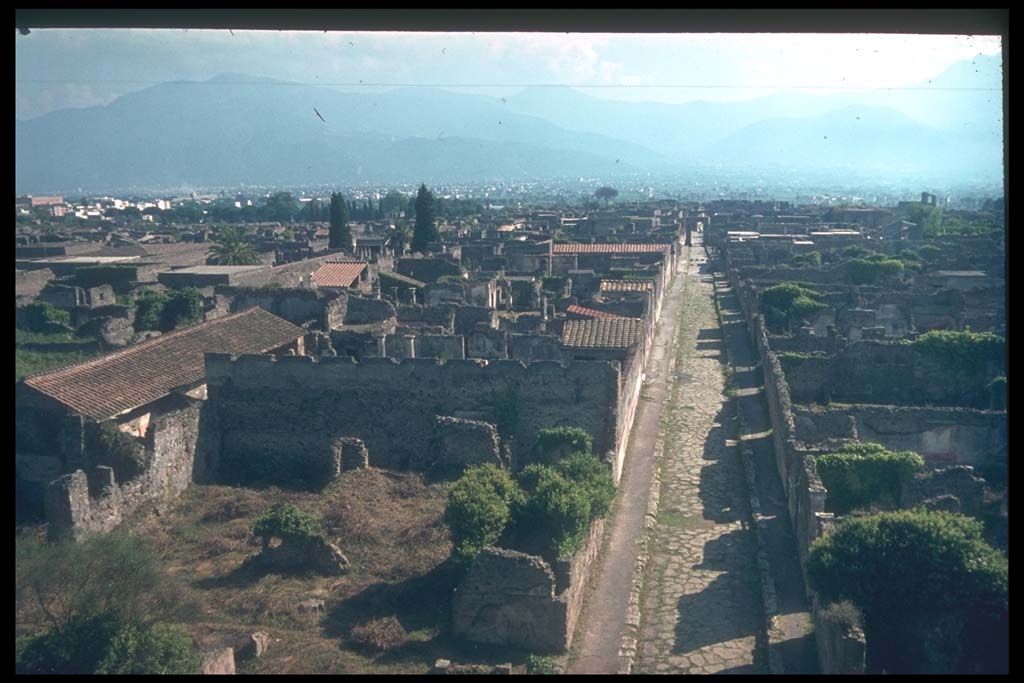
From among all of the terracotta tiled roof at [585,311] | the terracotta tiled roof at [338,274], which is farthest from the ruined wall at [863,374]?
the terracotta tiled roof at [338,274]

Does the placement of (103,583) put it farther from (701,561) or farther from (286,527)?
(701,561)

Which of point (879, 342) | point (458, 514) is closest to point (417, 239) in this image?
point (879, 342)

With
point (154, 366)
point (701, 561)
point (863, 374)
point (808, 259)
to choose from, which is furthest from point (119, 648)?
point (808, 259)

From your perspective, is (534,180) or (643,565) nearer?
(643,565)

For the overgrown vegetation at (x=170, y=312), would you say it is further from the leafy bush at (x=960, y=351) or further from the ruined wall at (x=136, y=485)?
the leafy bush at (x=960, y=351)

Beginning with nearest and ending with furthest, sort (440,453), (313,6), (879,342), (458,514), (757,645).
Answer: (313,6) < (757,645) < (458,514) < (440,453) < (879,342)

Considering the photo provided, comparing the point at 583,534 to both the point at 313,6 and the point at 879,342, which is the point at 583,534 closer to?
the point at 313,6
